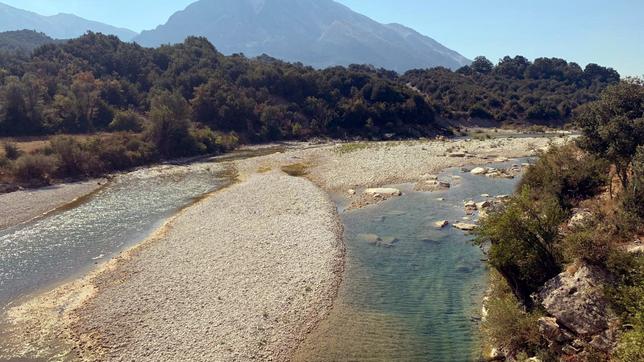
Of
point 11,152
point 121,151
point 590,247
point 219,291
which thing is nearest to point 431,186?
point 219,291

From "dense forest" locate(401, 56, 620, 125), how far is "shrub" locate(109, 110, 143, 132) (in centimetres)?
8527

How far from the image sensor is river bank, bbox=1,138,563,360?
2028cm

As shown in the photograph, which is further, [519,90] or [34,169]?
[519,90]

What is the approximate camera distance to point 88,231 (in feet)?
122

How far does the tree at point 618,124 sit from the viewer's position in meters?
25.7

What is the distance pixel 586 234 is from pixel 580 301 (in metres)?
2.92

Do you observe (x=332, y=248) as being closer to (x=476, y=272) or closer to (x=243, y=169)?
(x=476, y=272)

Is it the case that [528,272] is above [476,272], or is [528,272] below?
above

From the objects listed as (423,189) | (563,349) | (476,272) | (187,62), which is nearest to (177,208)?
(423,189)

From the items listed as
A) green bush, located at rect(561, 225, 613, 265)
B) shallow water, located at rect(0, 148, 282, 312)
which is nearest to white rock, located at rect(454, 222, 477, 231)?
green bush, located at rect(561, 225, 613, 265)

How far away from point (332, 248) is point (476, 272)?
32.4 feet

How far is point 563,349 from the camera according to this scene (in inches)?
642

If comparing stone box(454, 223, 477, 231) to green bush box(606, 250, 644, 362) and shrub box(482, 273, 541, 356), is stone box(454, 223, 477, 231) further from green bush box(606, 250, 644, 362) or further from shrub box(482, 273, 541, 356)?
green bush box(606, 250, 644, 362)

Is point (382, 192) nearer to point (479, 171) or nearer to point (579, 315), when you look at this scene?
point (479, 171)
